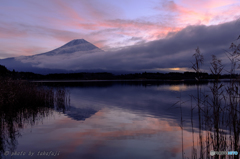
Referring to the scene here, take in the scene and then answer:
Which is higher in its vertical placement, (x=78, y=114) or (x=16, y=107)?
(x=16, y=107)

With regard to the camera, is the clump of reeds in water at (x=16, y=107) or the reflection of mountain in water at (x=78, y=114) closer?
the clump of reeds in water at (x=16, y=107)

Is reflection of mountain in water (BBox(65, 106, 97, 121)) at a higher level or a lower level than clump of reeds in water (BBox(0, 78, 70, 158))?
lower

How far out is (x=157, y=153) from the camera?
7035 millimetres

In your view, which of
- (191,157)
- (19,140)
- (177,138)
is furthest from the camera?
(177,138)

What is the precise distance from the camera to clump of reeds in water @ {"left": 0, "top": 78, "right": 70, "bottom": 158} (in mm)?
8359

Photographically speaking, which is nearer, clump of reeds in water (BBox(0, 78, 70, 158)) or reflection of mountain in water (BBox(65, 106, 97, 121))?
clump of reeds in water (BBox(0, 78, 70, 158))

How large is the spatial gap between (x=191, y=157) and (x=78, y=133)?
19.3 feet

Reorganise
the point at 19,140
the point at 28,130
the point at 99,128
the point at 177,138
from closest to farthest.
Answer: the point at 19,140
the point at 177,138
the point at 28,130
the point at 99,128

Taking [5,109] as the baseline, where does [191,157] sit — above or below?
below

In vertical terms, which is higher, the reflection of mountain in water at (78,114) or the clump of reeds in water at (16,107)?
the clump of reeds in water at (16,107)

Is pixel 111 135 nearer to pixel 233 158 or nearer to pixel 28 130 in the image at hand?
pixel 28 130

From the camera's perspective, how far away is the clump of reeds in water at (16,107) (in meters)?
8.36

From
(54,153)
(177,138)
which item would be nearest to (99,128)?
(54,153)

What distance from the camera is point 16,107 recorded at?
46.8 feet
